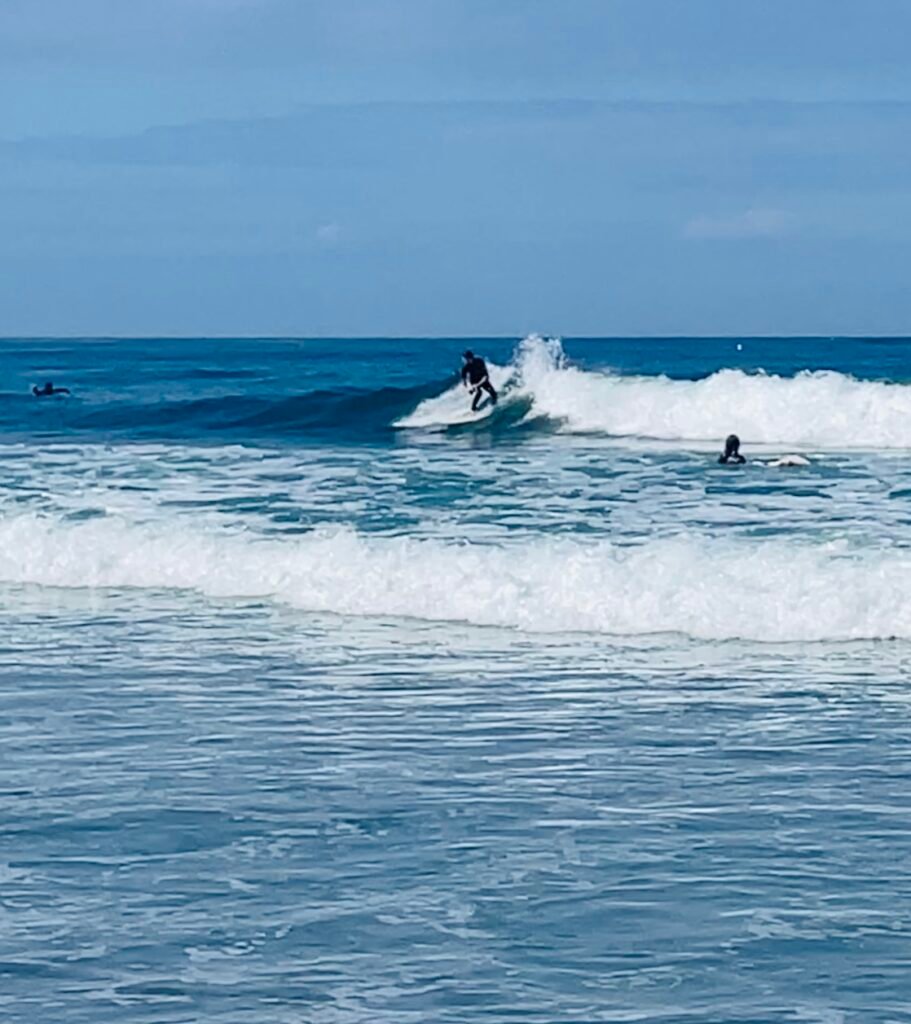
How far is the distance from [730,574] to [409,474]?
993 cm

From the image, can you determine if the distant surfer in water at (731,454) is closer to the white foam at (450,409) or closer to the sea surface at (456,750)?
the sea surface at (456,750)

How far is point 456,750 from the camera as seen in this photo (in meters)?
9.31

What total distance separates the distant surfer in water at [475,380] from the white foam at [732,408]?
23.1 inches

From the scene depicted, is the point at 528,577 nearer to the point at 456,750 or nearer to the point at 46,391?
the point at 456,750

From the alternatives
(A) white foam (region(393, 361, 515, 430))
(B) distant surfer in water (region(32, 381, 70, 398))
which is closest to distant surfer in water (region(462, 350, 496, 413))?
(A) white foam (region(393, 361, 515, 430))

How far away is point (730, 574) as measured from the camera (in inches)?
554

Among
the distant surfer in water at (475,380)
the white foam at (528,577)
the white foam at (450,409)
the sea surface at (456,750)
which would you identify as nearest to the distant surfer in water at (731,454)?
the sea surface at (456,750)

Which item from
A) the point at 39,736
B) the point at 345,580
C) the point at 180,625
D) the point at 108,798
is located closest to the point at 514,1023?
the point at 108,798

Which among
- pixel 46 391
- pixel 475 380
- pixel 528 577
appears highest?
pixel 475 380

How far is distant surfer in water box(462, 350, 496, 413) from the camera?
1353 inches

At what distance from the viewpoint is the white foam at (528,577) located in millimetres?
13203

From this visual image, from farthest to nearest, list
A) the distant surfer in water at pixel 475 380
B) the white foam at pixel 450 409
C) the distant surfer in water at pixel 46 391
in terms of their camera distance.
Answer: the distant surfer in water at pixel 46 391 → the white foam at pixel 450 409 → the distant surfer in water at pixel 475 380

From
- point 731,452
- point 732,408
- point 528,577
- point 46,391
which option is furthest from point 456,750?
point 46,391

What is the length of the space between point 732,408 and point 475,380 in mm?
4765
